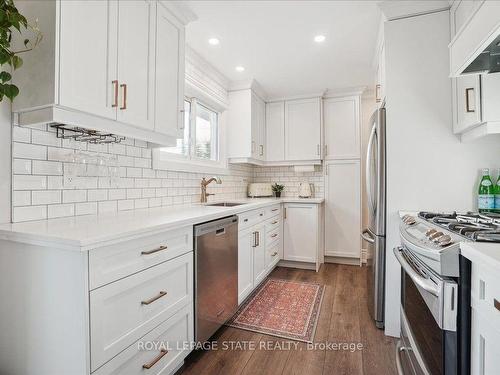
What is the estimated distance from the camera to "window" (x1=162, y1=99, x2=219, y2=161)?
2773mm

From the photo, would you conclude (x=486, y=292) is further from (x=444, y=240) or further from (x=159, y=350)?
(x=159, y=350)

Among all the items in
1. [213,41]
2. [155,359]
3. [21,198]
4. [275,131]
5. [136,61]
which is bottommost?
[155,359]

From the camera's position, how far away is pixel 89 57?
1.37m

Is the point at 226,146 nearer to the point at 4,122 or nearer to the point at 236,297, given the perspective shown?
the point at 236,297

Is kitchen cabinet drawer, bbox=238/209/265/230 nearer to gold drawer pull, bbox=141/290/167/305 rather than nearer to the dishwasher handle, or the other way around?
the dishwasher handle

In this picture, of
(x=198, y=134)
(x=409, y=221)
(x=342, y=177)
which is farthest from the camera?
Result: (x=342, y=177)

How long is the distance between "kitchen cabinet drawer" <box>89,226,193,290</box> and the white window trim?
0.92 m

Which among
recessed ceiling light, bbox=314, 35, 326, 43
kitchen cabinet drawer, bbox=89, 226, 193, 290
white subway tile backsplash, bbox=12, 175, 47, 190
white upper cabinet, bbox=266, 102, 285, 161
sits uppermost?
recessed ceiling light, bbox=314, 35, 326, 43

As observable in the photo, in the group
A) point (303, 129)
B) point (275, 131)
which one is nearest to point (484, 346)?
point (303, 129)

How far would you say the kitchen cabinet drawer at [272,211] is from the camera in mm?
3102

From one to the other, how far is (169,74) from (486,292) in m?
2.05

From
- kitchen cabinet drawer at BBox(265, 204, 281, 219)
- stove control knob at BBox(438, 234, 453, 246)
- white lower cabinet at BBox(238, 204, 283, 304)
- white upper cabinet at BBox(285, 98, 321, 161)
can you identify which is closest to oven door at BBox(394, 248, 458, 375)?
stove control knob at BBox(438, 234, 453, 246)

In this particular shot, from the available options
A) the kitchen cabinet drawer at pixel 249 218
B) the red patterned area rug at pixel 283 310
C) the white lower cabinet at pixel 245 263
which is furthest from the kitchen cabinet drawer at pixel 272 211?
the red patterned area rug at pixel 283 310

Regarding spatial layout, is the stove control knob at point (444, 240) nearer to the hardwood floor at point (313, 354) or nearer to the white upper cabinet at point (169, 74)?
the hardwood floor at point (313, 354)
